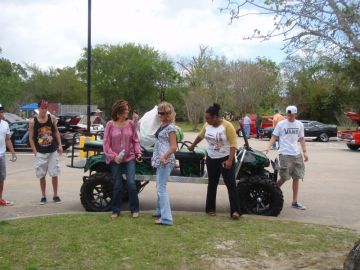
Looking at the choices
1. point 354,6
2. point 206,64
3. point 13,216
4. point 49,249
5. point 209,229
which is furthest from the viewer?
point 206,64

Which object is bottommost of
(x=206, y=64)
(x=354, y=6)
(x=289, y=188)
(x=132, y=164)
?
(x=289, y=188)

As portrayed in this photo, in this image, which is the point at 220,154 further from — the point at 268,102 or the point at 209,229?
the point at 268,102

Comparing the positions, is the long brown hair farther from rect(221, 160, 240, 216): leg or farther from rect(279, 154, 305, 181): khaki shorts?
rect(279, 154, 305, 181): khaki shorts

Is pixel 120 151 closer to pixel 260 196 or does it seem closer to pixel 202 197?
pixel 260 196

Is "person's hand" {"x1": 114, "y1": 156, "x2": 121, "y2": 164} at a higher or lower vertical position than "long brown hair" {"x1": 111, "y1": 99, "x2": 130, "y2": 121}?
lower

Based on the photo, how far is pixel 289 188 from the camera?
36.7 feet

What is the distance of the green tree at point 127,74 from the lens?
69625 mm

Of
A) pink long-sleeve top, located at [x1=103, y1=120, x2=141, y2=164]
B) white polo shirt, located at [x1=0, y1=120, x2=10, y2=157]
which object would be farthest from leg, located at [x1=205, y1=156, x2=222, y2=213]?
white polo shirt, located at [x1=0, y1=120, x2=10, y2=157]

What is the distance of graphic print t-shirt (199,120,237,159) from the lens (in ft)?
23.7

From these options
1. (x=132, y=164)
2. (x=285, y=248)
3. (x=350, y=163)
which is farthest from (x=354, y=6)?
(x=350, y=163)

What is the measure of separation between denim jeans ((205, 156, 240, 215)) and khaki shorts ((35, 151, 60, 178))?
2851 millimetres

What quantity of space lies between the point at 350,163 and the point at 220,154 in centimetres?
1095

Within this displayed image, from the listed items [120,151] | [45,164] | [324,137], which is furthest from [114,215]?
[324,137]

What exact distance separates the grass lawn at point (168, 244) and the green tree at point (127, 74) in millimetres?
63000
